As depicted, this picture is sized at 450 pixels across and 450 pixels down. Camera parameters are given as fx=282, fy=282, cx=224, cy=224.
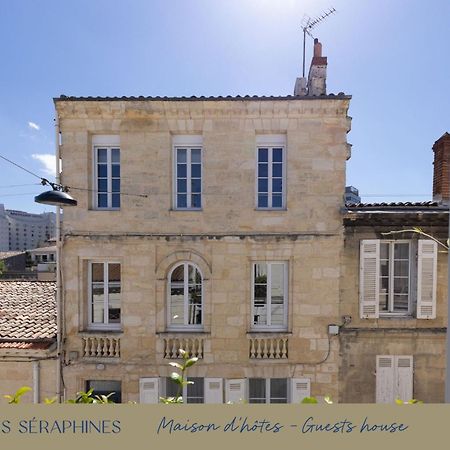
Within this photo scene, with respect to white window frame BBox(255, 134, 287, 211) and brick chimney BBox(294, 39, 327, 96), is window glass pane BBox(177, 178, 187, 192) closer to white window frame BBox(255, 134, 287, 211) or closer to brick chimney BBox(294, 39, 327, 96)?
white window frame BBox(255, 134, 287, 211)

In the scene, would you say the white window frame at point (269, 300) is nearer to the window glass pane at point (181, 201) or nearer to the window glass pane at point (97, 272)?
the window glass pane at point (181, 201)

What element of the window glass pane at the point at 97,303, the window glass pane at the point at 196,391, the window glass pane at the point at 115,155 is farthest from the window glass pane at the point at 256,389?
the window glass pane at the point at 115,155

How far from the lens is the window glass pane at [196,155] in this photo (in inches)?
251

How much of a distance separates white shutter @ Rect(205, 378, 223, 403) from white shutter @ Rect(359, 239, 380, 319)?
3397 mm

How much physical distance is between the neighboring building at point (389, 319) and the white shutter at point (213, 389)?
2.61 metres

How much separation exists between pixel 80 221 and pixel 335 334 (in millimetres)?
6083

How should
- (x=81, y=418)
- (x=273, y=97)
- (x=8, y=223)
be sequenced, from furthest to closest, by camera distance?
1. (x=8, y=223)
2. (x=273, y=97)
3. (x=81, y=418)

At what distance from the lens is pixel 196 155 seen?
6.38 metres

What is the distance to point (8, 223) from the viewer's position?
94312 millimetres

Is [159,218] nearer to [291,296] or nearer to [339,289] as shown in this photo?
[291,296]

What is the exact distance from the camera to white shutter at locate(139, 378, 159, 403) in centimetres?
605

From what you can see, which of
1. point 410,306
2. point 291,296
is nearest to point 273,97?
point 291,296

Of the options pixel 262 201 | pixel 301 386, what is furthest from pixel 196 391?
pixel 262 201

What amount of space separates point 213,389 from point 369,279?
4.11m
